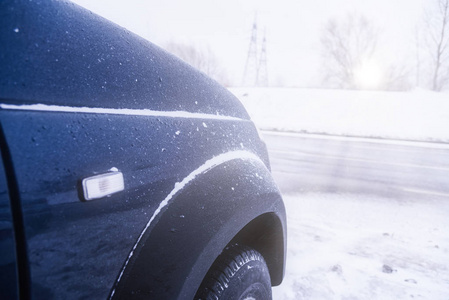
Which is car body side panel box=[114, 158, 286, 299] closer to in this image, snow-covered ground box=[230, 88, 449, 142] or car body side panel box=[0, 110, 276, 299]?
car body side panel box=[0, 110, 276, 299]

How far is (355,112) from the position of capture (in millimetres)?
16641

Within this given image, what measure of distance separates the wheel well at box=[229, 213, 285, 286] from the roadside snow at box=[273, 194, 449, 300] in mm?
813

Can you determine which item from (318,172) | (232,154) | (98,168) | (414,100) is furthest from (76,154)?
(414,100)

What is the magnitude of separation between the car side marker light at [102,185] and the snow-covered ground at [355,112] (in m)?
13.0

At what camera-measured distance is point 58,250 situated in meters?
0.72

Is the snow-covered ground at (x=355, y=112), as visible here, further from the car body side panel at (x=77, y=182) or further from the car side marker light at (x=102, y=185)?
the car side marker light at (x=102, y=185)

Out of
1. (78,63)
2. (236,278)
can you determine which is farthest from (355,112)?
(78,63)

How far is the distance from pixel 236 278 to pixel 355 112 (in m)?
17.3

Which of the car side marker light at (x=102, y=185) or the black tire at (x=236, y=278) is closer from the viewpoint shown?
the car side marker light at (x=102, y=185)

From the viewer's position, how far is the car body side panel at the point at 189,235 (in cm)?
90

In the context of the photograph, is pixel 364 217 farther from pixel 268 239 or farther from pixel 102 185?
pixel 102 185

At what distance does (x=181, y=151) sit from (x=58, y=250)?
19.7 inches

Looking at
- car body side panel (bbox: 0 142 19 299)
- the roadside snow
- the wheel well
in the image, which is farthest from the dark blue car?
the roadside snow

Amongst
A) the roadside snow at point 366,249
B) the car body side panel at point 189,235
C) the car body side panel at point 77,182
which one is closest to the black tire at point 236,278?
the car body side panel at point 189,235
